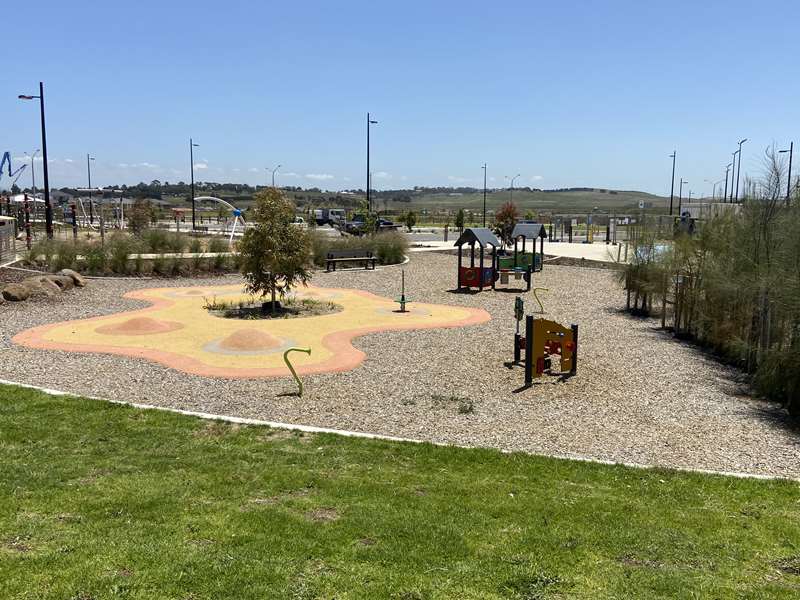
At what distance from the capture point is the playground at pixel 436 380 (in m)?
10.2

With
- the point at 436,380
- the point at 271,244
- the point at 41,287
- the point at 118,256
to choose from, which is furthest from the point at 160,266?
the point at 436,380

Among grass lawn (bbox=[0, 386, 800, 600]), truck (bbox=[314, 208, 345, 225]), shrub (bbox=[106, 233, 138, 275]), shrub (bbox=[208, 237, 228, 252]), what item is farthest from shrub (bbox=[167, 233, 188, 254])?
truck (bbox=[314, 208, 345, 225])

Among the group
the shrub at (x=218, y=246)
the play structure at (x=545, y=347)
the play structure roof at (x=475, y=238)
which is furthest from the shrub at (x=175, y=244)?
the play structure at (x=545, y=347)

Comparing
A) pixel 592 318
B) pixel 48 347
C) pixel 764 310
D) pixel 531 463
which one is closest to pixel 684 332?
pixel 592 318

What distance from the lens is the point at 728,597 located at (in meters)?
5.33

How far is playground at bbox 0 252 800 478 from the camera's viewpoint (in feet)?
33.3

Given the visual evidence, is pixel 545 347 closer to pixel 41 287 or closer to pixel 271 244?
pixel 271 244

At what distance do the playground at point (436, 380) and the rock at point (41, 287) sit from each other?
0.68 meters

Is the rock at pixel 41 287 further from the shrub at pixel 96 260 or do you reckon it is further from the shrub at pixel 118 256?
the shrub at pixel 118 256

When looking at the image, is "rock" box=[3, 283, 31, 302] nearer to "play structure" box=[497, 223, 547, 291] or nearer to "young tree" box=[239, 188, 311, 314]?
"young tree" box=[239, 188, 311, 314]

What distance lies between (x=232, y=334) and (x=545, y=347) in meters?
7.07

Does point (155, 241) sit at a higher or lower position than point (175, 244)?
higher

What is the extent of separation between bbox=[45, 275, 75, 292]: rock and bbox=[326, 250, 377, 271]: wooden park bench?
11424mm

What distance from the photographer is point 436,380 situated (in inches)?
520
